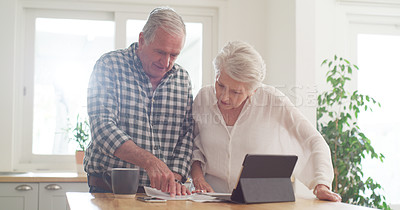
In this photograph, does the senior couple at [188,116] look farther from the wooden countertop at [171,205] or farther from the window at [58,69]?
the window at [58,69]

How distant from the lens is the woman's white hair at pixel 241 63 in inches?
72.7

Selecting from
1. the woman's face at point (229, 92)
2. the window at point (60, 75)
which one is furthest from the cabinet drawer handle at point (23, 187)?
the woman's face at point (229, 92)

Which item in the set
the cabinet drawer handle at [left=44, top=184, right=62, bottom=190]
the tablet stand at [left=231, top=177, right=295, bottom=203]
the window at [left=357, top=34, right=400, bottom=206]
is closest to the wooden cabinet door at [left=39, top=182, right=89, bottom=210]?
the cabinet drawer handle at [left=44, top=184, right=62, bottom=190]

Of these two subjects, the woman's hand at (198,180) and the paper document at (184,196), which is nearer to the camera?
the paper document at (184,196)

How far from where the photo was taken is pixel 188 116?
204 cm

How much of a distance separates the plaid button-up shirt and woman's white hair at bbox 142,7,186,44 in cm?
14

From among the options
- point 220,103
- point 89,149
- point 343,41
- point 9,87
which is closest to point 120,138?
point 89,149

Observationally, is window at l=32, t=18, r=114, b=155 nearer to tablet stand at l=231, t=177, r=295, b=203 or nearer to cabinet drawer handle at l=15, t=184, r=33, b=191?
cabinet drawer handle at l=15, t=184, r=33, b=191

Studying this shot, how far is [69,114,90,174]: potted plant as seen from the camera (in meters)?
3.49

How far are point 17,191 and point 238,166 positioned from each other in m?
1.96

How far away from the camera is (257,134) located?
1.95 metres

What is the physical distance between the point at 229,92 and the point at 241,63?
135mm

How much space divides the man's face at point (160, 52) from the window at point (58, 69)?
2139 millimetres

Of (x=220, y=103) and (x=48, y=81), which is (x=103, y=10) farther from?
(x=220, y=103)
